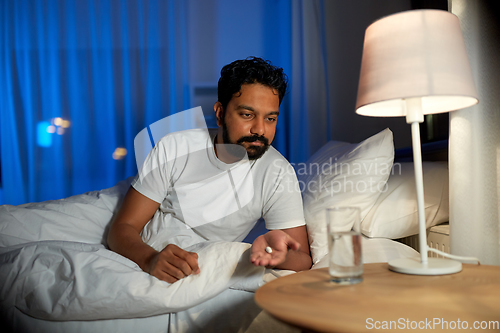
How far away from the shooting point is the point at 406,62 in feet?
2.48

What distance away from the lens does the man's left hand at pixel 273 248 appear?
785mm

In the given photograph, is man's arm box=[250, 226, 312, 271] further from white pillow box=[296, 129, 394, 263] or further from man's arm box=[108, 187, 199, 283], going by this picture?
white pillow box=[296, 129, 394, 263]

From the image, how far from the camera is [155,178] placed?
128 centimetres

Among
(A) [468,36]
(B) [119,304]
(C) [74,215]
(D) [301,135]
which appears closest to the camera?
(B) [119,304]

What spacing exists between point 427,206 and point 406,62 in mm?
621

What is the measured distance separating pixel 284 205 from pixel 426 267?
0.58m

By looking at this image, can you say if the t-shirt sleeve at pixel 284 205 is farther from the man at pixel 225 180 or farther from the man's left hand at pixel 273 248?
the man's left hand at pixel 273 248

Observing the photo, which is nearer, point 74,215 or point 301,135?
point 74,215

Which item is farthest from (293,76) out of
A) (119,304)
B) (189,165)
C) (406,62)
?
(119,304)

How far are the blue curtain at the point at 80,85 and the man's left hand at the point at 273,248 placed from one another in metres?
1.85

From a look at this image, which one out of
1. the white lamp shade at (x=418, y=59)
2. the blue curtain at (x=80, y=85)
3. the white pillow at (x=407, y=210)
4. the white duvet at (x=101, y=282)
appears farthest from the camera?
the blue curtain at (x=80, y=85)

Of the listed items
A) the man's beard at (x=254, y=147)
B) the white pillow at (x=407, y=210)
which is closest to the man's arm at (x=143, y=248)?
the man's beard at (x=254, y=147)

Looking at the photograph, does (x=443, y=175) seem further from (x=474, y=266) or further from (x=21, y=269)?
(x=21, y=269)

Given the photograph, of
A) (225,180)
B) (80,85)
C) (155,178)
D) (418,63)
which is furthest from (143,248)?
(80,85)
